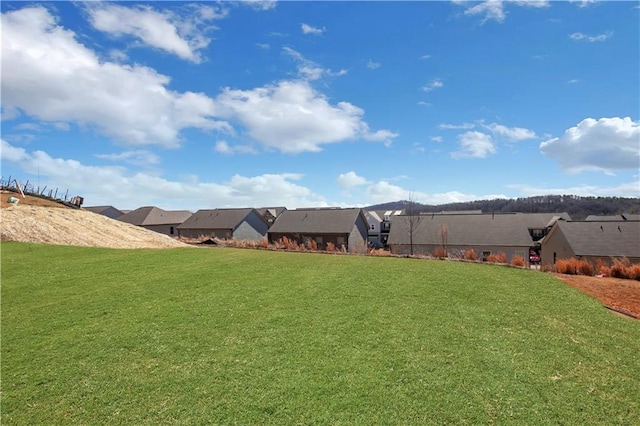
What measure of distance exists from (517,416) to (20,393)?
19.1 ft

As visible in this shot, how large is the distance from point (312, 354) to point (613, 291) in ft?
29.6

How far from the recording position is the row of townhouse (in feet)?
76.8

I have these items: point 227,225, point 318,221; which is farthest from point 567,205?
point 227,225

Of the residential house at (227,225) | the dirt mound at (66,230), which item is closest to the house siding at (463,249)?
the residential house at (227,225)

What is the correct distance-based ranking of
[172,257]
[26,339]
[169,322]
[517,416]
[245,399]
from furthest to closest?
[172,257] < [169,322] < [26,339] < [245,399] < [517,416]

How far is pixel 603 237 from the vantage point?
23469mm

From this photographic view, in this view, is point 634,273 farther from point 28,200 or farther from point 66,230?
point 28,200

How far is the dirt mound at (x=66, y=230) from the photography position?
53.3ft

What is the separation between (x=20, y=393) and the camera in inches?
160

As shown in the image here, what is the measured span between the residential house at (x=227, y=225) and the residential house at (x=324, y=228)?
484 centimetres

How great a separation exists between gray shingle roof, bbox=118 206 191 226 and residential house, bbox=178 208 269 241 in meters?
7.85

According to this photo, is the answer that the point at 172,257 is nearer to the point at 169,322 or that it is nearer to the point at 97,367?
the point at 169,322

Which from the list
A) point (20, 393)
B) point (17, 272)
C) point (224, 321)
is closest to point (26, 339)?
point (20, 393)

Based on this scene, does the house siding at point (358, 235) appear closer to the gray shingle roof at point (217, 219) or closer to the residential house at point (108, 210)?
the gray shingle roof at point (217, 219)
